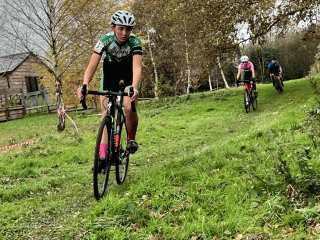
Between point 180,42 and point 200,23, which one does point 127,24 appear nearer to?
point 200,23

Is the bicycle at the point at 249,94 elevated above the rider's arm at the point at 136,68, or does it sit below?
below

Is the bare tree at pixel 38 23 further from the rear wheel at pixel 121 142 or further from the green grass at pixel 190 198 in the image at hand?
the rear wheel at pixel 121 142

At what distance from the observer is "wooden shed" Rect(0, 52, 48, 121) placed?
26.1 m

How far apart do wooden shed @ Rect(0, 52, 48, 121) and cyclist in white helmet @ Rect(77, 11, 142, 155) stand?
813 inches

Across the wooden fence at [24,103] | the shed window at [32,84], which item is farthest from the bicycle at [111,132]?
the shed window at [32,84]

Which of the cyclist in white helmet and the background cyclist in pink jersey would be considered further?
the background cyclist in pink jersey

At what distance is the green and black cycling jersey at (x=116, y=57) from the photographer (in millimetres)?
4617

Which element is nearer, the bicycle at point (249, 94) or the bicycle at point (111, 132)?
the bicycle at point (111, 132)

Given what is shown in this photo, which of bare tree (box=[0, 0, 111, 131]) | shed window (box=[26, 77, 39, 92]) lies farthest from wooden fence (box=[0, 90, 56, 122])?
bare tree (box=[0, 0, 111, 131])

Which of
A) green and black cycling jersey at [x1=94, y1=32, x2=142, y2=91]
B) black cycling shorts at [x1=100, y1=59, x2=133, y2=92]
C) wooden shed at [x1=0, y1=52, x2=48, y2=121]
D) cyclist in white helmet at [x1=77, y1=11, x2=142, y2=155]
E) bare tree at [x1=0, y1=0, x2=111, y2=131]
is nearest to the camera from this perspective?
cyclist in white helmet at [x1=77, y1=11, x2=142, y2=155]

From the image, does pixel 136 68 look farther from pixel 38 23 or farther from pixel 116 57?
pixel 38 23

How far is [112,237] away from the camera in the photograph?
3219 mm

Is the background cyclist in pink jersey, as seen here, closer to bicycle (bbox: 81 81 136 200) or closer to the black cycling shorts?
the black cycling shorts

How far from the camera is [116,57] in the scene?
4.68m
